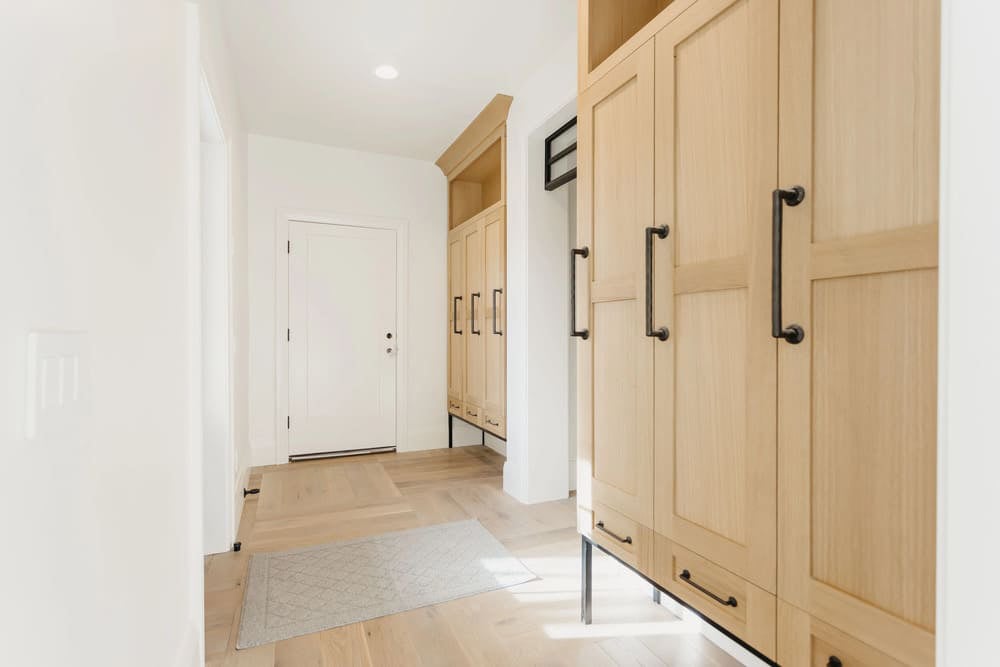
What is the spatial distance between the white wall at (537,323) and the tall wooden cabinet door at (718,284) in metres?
1.77

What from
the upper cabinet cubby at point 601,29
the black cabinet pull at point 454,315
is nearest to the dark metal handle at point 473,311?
the black cabinet pull at point 454,315

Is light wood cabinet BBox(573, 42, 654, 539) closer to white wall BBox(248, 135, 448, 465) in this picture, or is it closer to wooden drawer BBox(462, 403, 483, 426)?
wooden drawer BBox(462, 403, 483, 426)

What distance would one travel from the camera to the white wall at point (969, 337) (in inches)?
19.5

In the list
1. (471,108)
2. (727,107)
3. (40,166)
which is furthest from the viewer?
(471,108)

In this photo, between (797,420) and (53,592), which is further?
(797,420)

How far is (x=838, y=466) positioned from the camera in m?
0.94

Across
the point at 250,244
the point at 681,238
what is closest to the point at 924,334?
the point at 681,238

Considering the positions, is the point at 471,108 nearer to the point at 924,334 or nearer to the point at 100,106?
→ the point at 100,106

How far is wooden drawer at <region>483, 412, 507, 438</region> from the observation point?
3.54 metres

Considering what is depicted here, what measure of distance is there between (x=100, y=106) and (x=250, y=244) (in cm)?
342

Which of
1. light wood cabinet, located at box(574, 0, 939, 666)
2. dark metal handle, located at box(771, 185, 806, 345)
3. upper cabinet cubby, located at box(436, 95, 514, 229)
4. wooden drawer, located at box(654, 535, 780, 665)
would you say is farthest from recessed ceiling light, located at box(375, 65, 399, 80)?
wooden drawer, located at box(654, 535, 780, 665)

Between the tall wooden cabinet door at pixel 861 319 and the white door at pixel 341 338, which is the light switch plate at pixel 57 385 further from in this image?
the white door at pixel 341 338

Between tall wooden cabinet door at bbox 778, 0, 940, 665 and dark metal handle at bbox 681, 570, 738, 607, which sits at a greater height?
tall wooden cabinet door at bbox 778, 0, 940, 665

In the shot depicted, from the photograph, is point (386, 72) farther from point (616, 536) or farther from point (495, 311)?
point (616, 536)
